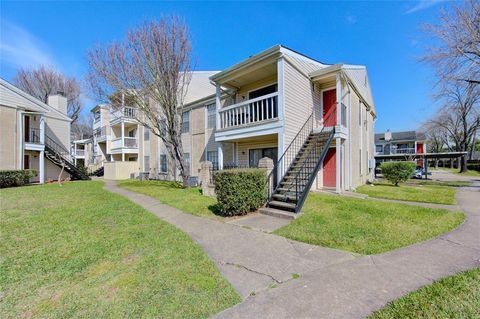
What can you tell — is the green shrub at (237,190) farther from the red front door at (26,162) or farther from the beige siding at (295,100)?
the red front door at (26,162)

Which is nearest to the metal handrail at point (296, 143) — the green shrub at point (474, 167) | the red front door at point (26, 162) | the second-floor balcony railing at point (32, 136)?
the red front door at point (26, 162)

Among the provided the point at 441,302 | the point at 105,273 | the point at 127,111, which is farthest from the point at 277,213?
the point at 127,111

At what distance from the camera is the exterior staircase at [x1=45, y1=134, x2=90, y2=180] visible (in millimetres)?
19188

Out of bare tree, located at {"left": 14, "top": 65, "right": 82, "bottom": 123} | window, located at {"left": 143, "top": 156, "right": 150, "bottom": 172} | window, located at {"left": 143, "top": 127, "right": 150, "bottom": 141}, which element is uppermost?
bare tree, located at {"left": 14, "top": 65, "right": 82, "bottom": 123}

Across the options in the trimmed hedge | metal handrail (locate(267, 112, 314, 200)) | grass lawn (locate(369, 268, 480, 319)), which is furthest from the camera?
the trimmed hedge

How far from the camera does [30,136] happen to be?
18734 mm

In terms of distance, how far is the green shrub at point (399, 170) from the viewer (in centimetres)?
1367

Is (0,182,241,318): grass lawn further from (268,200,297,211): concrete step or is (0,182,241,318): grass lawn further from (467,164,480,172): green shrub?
(467,164,480,172): green shrub

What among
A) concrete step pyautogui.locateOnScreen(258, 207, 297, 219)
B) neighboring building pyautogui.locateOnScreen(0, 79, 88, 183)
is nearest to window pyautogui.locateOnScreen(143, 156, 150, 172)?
neighboring building pyautogui.locateOnScreen(0, 79, 88, 183)

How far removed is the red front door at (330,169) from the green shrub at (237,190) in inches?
231

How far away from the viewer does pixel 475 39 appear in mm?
11555

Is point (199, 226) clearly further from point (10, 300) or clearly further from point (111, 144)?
point (111, 144)

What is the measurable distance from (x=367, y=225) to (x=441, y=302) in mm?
3123

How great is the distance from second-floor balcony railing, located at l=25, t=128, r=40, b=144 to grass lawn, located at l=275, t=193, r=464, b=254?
76.9 feet
